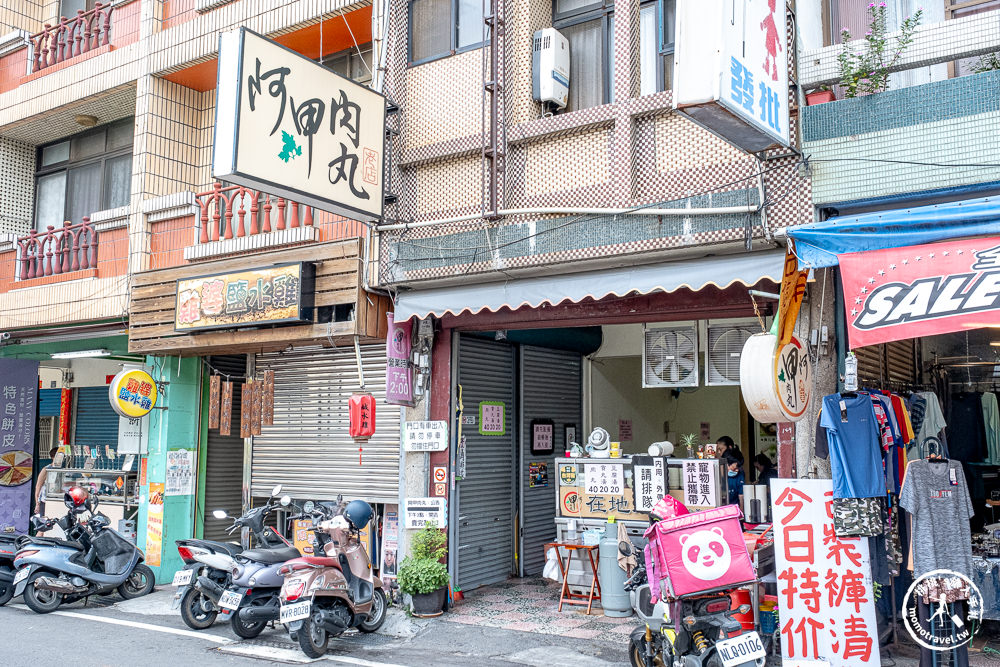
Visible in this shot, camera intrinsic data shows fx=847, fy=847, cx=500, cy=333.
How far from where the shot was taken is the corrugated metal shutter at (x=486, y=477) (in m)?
10.9

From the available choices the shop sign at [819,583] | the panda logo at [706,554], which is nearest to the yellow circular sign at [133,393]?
the panda logo at [706,554]

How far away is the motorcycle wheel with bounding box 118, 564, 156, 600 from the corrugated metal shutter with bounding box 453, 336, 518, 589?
435 centimetres

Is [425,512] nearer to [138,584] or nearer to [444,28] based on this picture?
[138,584]

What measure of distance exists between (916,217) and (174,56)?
10828mm

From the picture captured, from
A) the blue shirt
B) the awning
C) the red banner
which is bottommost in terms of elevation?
the blue shirt

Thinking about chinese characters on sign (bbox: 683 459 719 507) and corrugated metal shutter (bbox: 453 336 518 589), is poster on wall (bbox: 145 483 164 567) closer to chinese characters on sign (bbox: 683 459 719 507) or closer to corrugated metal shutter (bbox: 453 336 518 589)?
corrugated metal shutter (bbox: 453 336 518 589)

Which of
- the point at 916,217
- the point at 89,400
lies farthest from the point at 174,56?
the point at 916,217

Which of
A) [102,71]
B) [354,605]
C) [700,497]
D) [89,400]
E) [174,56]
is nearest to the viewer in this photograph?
[354,605]

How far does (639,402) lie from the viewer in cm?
1421

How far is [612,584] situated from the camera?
31.8ft

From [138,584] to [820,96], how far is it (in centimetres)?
1027

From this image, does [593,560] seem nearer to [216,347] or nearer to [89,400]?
[216,347]

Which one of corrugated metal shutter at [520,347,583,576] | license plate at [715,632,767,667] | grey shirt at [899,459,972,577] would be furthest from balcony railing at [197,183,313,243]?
grey shirt at [899,459,972,577]

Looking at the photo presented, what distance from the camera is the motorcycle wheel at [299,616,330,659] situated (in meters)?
8.14
